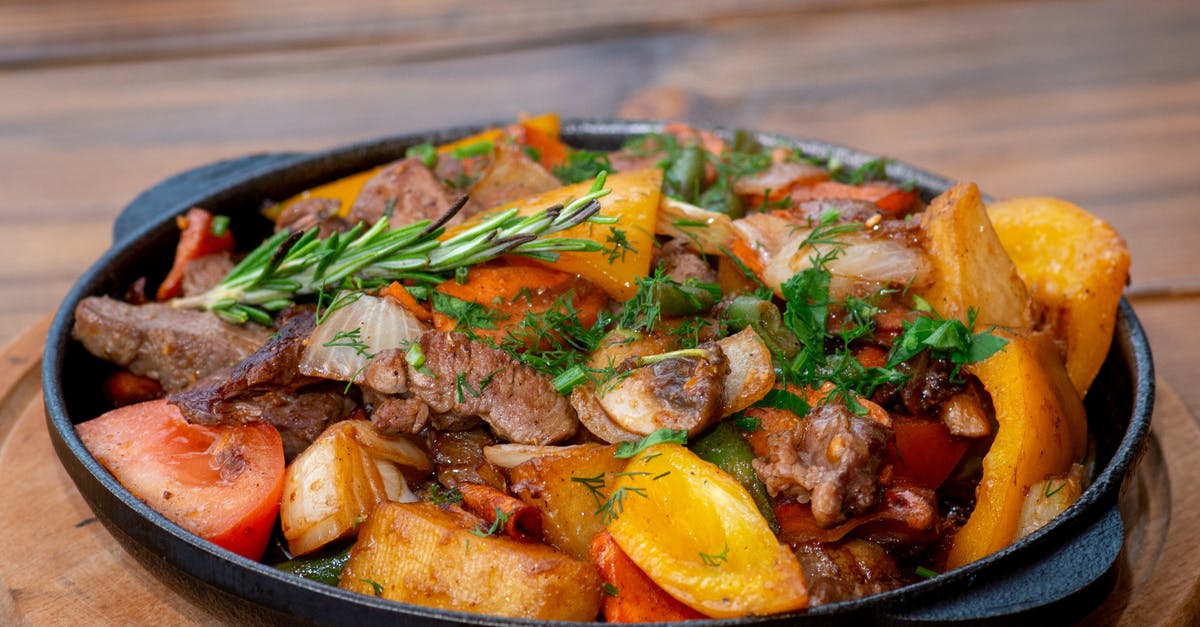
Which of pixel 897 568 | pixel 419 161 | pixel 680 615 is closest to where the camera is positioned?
pixel 680 615

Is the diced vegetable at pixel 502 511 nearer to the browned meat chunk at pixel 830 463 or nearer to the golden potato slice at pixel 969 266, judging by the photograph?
the browned meat chunk at pixel 830 463

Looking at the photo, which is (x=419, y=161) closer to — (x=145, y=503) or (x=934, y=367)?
(x=145, y=503)

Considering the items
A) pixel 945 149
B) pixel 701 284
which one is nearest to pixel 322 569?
pixel 701 284

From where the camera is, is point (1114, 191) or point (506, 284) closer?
point (506, 284)

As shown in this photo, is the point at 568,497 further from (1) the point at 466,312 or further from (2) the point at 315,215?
(2) the point at 315,215

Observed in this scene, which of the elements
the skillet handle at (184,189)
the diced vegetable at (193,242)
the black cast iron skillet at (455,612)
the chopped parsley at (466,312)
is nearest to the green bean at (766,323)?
the chopped parsley at (466,312)

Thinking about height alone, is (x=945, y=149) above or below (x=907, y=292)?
below

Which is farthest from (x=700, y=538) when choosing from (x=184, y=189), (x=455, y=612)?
(x=184, y=189)

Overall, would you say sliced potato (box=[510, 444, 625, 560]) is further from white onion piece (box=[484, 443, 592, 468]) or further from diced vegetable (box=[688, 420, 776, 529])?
diced vegetable (box=[688, 420, 776, 529])
